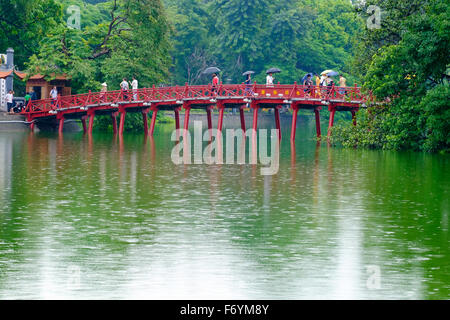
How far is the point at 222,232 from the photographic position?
1859cm

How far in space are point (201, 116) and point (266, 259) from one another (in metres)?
81.4

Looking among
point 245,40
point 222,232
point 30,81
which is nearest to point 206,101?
point 30,81

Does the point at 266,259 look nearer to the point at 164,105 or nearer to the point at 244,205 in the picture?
the point at 244,205

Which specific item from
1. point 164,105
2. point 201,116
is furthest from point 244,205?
point 201,116

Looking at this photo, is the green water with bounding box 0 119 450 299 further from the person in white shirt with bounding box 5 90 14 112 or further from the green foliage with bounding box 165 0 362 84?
the green foliage with bounding box 165 0 362 84

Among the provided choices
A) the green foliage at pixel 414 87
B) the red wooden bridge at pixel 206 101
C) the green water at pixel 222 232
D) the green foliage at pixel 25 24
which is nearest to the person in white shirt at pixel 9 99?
the red wooden bridge at pixel 206 101

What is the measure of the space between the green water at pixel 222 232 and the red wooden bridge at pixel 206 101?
657 inches

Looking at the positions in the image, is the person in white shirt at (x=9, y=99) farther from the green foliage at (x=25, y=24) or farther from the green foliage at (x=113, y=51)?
the green foliage at (x=25, y=24)

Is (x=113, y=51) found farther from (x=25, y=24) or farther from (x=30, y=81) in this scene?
(x=25, y=24)

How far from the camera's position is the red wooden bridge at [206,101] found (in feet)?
163

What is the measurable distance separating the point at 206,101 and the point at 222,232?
35865 millimetres

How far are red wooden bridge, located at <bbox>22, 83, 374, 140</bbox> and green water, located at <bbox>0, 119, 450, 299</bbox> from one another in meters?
16.7

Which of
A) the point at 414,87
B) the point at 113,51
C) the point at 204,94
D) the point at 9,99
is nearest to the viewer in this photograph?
the point at 414,87

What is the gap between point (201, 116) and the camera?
97062mm
